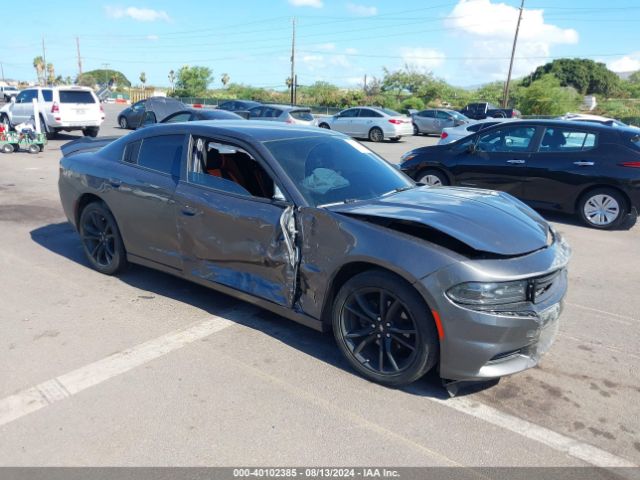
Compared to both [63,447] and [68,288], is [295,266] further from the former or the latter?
[68,288]

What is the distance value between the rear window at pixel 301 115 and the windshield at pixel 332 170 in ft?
54.4

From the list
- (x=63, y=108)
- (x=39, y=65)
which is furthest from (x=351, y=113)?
(x=39, y=65)

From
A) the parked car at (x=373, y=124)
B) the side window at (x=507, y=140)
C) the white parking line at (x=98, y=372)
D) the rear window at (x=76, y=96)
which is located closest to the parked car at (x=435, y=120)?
the parked car at (x=373, y=124)

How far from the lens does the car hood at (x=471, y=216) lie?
131 inches

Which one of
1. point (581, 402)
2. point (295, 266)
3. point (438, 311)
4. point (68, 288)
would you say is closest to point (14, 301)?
point (68, 288)

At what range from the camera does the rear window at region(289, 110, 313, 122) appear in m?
20.9

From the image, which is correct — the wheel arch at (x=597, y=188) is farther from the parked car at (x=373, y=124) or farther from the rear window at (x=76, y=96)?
the rear window at (x=76, y=96)

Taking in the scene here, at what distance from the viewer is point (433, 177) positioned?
31.7ft

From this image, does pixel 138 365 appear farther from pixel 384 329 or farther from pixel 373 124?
pixel 373 124

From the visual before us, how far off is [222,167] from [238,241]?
86cm

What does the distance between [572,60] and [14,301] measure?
94.2m

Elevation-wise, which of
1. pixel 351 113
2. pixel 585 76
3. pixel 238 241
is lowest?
pixel 238 241

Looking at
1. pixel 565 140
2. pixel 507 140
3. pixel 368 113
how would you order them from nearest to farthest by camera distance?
pixel 565 140 < pixel 507 140 < pixel 368 113

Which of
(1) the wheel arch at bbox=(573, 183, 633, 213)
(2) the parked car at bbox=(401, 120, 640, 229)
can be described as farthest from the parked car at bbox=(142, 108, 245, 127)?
(1) the wheel arch at bbox=(573, 183, 633, 213)
